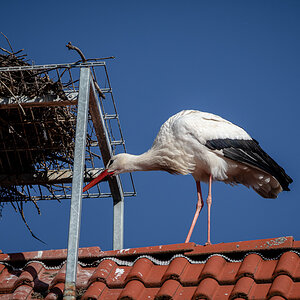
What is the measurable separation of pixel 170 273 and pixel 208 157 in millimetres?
2069

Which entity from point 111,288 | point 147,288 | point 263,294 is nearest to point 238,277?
point 263,294

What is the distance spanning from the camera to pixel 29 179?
556cm

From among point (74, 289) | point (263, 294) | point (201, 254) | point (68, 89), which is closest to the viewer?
point (263, 294)

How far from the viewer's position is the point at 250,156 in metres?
5.21

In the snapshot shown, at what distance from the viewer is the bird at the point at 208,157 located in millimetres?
5164

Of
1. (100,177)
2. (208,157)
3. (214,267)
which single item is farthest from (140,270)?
(100,177)

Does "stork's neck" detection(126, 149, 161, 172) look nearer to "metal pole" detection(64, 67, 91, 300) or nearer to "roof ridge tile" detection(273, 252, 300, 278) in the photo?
"metal pole" detection(64, 67, 91, 300)

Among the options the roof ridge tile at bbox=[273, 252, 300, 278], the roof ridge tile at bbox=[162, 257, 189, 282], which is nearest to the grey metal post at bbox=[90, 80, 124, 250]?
the roof ridge tile at bbox=[162, 257, 189, 282]

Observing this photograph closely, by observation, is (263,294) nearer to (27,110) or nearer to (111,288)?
(111,288)

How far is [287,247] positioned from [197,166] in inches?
87.0

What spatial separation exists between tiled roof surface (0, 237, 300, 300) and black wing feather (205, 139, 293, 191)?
1846mm

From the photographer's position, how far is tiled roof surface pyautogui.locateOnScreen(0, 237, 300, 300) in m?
2.97

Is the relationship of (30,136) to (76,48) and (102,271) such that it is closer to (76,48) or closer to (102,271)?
(76,48)

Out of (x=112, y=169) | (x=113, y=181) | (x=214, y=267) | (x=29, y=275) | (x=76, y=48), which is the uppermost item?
(x=76, y=48)
